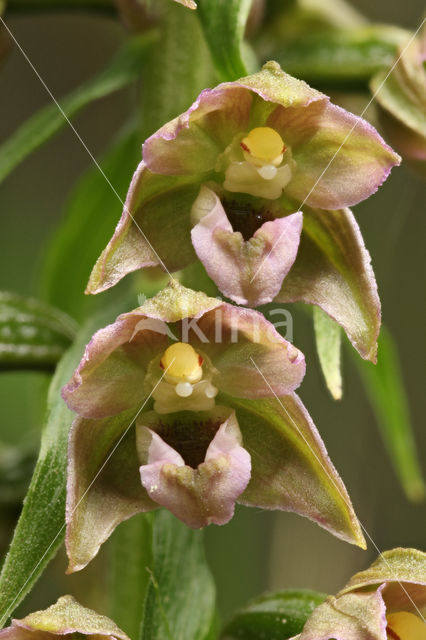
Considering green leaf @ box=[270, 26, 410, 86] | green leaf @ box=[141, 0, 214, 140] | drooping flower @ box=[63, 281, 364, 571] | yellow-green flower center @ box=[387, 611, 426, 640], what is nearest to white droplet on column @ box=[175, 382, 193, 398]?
drooping flower @ box=[63, 281, 364, 571]

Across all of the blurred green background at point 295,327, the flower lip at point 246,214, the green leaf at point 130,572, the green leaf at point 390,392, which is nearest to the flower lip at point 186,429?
the flower lip at point 246,214

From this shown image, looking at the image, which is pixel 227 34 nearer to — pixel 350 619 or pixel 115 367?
pixel 115 367

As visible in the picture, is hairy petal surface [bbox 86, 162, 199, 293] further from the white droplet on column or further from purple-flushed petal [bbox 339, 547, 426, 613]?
purple-flushed petal [bbox 339, 547, 426, 613]

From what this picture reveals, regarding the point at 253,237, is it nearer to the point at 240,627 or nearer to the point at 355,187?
the point at 355,187

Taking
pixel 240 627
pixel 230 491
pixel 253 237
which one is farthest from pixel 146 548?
pixel 253 237

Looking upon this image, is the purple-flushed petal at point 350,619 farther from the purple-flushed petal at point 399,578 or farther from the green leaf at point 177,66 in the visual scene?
the green leaf at point 177,66

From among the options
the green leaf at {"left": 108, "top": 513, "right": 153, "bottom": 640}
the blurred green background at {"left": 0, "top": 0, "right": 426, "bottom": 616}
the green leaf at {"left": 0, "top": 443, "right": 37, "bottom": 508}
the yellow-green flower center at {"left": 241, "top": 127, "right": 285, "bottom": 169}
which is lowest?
the blurred green background at {"left": 0, "top": 0, "right": 426, "bottom": 616}
